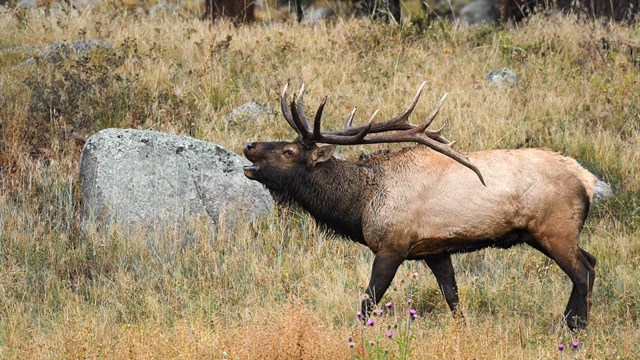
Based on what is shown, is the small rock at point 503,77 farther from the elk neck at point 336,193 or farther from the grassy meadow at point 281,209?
the elk neck at point 336,193

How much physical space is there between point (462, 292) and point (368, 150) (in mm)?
3305

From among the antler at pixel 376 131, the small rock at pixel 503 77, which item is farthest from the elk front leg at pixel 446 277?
the small rock at pixel 503 77

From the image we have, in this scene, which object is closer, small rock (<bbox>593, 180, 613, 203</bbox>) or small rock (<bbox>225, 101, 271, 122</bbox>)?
small rock (<bbox>593, 180, 613, 203</bbox>)

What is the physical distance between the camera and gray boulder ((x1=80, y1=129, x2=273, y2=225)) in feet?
32.4

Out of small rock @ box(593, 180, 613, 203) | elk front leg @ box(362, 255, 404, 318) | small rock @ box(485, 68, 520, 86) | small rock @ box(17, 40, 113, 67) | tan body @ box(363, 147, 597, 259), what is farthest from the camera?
small rock @ box(485, 68, 520, 86)

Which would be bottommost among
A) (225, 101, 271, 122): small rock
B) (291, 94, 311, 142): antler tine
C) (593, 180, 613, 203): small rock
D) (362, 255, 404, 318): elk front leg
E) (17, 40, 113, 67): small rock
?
(593, 180, 613, 203): small rock

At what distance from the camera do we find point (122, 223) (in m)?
9.74

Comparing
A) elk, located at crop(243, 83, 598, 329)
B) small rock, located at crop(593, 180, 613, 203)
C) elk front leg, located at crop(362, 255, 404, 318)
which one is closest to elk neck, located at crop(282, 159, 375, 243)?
elk, located at crop(243, 83, 598, 329)

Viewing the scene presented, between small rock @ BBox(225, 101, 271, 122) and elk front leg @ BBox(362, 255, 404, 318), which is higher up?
elk front leg @ BBox(362, 255, 404, 318)

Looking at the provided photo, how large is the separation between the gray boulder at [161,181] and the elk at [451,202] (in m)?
1.93

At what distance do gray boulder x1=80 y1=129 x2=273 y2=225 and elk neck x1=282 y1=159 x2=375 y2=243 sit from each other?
1649mm

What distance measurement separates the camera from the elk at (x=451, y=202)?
7.73 meters

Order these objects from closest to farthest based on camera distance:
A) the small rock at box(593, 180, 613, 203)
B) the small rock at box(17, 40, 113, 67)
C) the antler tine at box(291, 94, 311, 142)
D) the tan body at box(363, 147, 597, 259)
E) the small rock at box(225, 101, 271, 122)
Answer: the tan body at box(363, 147, 597, 259) → the antler tine at box(291, 94, 311, 142) → the small rock at box(593, 180, 613, 203) → the small rock at box(225, 101, 271, 122) → the small rock at box(17, 40, 113, 67)

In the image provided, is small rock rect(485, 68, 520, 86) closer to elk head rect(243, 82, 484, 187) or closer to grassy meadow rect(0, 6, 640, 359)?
grassy meadow rect(0, 6, 640, 359)
